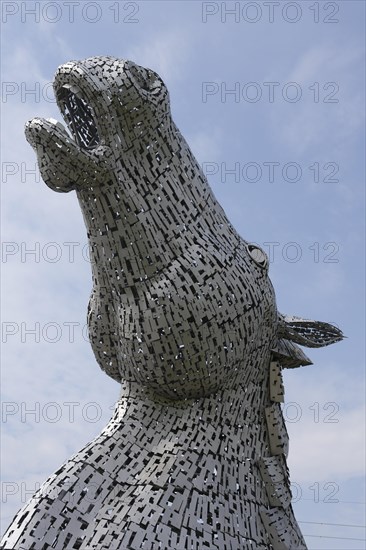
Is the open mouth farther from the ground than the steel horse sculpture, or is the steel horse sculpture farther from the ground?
Result: the open mouth

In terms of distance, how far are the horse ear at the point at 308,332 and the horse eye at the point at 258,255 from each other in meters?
0.57

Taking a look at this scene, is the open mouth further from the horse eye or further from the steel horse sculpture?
the horse eye

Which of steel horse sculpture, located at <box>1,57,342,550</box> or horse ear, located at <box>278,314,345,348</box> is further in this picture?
horse ear, located at <box>278,314,345,348</box>

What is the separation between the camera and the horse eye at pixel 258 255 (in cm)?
628

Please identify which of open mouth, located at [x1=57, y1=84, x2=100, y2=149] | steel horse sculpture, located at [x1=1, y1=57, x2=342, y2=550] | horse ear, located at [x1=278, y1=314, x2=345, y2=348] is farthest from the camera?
horse ear, located at [x1=278, y1=314, x2=345, y2=348]

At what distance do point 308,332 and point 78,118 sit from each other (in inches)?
102

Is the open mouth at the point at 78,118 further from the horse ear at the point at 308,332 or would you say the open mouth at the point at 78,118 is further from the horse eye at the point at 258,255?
the horse ear at the point at 308,332

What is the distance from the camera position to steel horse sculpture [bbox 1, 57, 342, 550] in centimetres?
544

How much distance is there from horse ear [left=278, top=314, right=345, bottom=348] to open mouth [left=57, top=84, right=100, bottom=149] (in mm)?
2093

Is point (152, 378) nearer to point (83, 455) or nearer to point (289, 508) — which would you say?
point (83, 455)

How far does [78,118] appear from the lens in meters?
6.03

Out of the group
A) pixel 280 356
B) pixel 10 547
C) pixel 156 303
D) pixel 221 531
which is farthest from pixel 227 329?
pixel 10 547

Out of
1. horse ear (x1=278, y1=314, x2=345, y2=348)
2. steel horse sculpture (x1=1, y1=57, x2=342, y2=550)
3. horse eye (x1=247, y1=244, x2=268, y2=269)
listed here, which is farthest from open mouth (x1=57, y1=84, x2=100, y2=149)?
horse ear (x1=278, y1=314, x2=345, y2=348)

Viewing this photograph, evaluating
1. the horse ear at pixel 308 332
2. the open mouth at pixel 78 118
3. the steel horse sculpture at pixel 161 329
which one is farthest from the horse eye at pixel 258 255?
the open mouth at pixel 78 118
